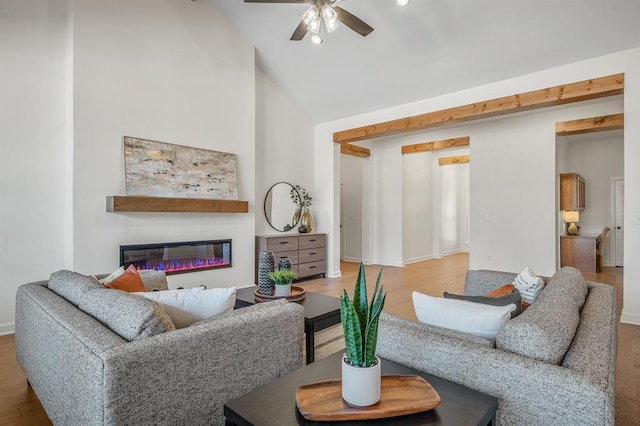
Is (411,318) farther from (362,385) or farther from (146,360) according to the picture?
(146,360)

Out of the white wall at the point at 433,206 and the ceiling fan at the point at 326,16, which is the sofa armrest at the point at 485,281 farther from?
the white wall at the point at 433,206

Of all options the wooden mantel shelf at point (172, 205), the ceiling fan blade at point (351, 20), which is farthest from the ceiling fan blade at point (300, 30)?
the wooden mantel shelf at point (172, 205)

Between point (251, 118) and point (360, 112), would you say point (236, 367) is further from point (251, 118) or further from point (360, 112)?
point (360, 112)

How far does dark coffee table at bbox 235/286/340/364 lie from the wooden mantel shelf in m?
1.67

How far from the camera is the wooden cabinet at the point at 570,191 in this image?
6.71m

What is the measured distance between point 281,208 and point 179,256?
6.26 ft

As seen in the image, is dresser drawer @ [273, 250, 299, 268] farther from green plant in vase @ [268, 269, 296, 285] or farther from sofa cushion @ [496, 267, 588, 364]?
sofa cushion @ [496, 267, 588, 364]

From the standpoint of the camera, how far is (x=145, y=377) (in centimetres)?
121

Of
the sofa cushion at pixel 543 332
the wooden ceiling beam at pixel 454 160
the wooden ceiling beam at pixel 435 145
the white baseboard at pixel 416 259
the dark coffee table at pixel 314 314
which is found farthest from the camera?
the wooden ceiling beam at pixel 454 160

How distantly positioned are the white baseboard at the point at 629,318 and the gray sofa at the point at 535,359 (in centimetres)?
281

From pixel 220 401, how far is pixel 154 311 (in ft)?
1.51

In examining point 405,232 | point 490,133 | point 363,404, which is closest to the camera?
point 363,404

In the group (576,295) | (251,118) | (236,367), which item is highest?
(251,118)

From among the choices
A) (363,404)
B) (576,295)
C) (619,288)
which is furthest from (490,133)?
(363,404)
